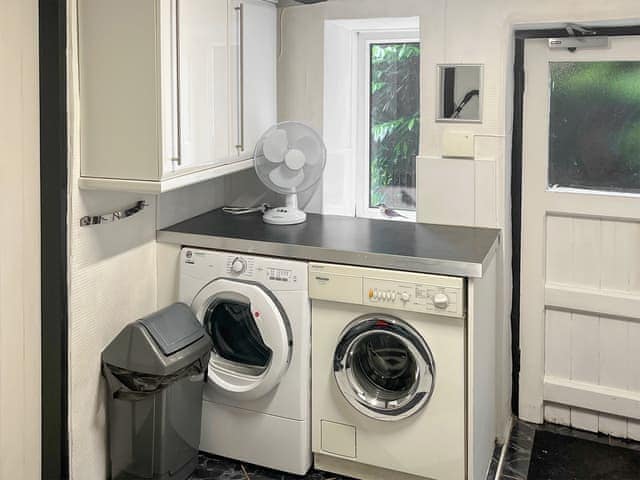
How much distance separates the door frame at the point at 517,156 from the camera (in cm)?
301

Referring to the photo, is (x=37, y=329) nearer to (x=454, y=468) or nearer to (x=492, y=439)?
(x=454, y=468)

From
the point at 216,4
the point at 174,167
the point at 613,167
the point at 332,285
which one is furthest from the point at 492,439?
the point at 216,4

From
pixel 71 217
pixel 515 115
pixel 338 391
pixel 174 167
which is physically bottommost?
pixel 338 391

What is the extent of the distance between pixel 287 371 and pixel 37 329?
94 cm

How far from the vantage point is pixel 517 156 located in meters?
3.25

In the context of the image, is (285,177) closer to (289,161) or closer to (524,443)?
(289,161)

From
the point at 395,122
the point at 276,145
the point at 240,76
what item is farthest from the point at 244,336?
the point at 395,122

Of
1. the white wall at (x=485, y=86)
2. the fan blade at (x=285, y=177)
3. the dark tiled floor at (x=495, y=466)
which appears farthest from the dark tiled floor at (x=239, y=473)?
the fan blade at (x=285, y=177)

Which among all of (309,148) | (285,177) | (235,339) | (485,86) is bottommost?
(235,339)

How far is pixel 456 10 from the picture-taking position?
123 inches

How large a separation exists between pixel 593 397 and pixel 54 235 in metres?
2.34

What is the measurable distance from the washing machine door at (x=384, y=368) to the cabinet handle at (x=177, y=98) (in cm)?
89

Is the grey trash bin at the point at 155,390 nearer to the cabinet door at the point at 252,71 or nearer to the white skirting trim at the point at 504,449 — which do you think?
the cabinet door at the point at 252,71

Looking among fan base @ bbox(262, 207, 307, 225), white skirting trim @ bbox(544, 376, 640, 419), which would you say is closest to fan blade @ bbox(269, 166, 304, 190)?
fan base @ bbox(262, 207, 307, 225)
